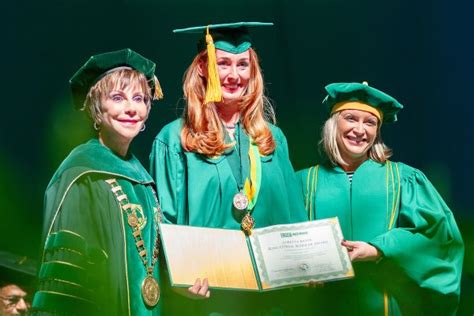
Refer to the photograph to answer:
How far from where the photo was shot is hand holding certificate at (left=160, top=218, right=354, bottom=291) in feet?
19.8

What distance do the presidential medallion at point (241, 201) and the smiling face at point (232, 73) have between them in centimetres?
45

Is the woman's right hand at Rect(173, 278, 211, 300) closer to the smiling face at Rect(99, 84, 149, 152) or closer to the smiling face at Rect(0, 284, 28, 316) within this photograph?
the smiling face at Rect(99, 84, 149, 152)

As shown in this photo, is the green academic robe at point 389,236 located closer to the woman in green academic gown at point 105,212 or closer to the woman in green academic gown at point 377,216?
the woman in green academic gown at point 377,216

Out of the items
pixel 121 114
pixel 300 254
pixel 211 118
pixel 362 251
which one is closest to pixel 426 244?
pixel 362 251

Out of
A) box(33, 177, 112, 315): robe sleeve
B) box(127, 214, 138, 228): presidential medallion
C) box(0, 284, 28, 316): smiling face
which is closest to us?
box(33, 177, 112, 315): robe sleeve

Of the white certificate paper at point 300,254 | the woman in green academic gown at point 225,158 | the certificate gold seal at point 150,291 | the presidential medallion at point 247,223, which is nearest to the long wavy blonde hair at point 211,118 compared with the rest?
the woman in green academic gown at point 225,158

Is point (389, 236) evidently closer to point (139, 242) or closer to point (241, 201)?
point (241, 201)

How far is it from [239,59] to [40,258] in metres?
1.36

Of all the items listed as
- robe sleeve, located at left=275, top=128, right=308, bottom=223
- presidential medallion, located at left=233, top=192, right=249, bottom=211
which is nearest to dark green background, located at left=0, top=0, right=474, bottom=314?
robe sleeve, located at left=275, top=128, right=308, bottom=223

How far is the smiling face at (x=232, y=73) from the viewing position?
21.3 feet

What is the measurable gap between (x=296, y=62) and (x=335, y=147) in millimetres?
1446

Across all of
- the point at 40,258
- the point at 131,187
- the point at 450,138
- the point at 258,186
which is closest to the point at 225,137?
the point at 258,186

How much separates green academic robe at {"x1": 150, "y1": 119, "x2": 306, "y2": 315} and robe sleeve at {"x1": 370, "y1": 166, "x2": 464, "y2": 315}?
1.82 ft

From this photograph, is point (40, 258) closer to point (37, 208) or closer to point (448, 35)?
point (37, 208)
